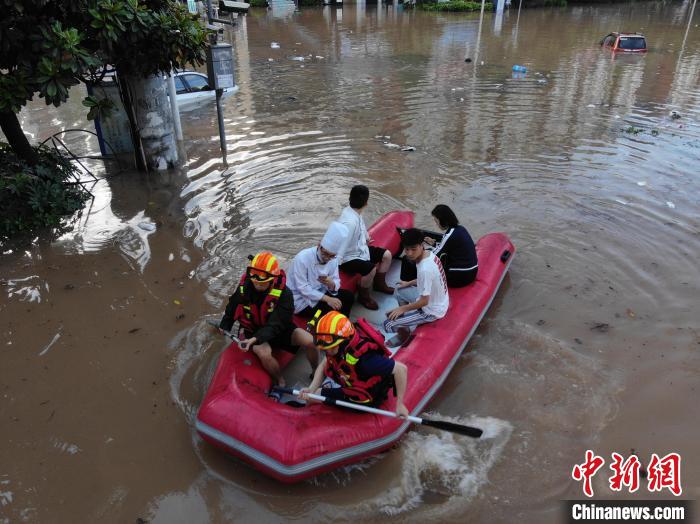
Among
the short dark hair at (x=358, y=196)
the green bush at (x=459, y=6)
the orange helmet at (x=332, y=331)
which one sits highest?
the green bush at (x=459, y=6)

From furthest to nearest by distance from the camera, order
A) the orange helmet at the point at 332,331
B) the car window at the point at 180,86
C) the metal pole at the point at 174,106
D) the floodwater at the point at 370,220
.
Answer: the car window at the point at 180,86 → the metal pole at the point at 174,106 → the floodwater at the point at 370,220 → the orange helmet at the point at 332,331

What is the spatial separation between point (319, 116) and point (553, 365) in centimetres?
901

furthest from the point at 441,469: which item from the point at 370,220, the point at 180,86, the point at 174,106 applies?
the point at 180,86

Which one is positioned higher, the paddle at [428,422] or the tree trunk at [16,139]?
the tree trunk at [16,139]

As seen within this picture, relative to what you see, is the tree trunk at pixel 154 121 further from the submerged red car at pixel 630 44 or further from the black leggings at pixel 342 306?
the submerged red car at pixel 630 44

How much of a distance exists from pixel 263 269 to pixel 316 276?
2.52 feet

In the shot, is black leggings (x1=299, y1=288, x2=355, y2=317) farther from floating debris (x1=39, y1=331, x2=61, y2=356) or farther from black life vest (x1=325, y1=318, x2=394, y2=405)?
floating debris (x1=39, y1=331, x2=61, y2=356)

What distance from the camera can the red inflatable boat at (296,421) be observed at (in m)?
3.27

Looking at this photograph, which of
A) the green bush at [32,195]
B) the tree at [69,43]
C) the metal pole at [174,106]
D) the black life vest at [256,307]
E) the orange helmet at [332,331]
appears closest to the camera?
the orange helmet at [332,331]

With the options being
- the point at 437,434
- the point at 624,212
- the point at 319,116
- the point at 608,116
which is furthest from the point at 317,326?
the point at 608,116

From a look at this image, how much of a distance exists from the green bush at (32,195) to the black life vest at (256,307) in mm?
4191

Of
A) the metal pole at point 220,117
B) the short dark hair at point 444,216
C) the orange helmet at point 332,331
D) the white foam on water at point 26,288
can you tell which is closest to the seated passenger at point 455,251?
the short dark hair at point 444,216

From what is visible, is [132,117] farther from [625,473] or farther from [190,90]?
[625,473]

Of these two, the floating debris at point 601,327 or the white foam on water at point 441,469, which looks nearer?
the white foam on water at point 441,469
